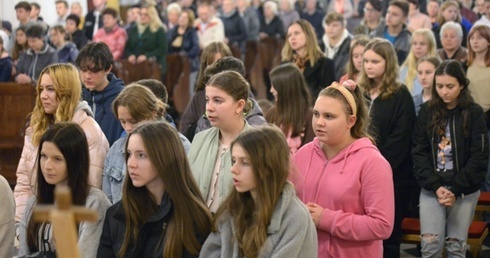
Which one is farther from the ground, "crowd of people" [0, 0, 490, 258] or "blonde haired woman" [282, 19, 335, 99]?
"blonde haired woman" [282, 19, 335, 99]

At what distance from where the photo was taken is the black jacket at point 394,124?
6117 mm

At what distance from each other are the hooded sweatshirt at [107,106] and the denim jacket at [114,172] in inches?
44.3

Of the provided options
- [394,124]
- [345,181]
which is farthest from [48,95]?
[394,124]

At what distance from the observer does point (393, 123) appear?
20.2 feet

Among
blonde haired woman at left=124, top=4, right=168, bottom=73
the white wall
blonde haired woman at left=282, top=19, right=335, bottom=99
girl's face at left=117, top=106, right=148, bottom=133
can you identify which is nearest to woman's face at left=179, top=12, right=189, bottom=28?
blonde haired woman at left=124, top=4, right=168, bottom=73

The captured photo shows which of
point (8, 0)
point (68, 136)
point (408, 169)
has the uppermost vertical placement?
point (8, 0)

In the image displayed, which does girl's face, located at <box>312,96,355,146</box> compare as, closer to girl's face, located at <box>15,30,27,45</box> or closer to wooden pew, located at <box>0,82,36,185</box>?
wooden pew, located at <box>0,82,36,185</box>

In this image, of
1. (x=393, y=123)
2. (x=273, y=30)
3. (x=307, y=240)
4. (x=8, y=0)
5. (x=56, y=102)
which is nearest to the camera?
(x=307, y=240)

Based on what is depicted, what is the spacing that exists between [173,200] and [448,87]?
2604mm

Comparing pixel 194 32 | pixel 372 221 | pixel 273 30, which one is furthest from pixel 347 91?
pixel 273 30

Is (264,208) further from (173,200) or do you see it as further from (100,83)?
(100,83)

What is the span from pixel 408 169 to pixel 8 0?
8512mm

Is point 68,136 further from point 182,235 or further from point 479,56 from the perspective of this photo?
point 479,56

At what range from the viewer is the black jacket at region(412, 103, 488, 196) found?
5.70 m
